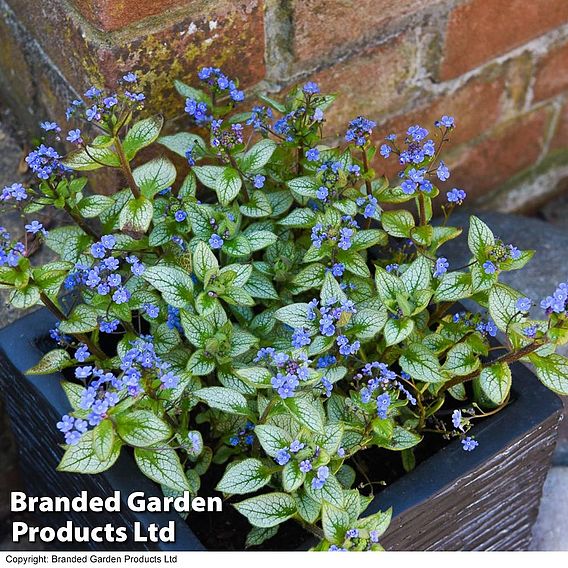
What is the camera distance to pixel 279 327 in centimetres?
138

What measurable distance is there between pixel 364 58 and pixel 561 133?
0.71m

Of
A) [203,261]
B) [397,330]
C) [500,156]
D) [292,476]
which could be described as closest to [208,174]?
[203,261]

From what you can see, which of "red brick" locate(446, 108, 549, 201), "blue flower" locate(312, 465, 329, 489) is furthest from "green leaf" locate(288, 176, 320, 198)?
"red brick" locate(446, 108, 549, 201)

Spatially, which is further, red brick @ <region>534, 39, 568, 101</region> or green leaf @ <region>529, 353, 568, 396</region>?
red brick @ <region>534, 39, 568, 101</region>

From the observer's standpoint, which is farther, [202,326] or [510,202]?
[510,202]

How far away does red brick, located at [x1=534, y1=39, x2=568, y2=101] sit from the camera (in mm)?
1967

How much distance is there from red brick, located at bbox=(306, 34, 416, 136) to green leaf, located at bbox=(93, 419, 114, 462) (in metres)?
0.78

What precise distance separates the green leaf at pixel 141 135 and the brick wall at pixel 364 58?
0.53ft

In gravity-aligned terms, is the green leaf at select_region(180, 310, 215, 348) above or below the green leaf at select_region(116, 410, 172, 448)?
above

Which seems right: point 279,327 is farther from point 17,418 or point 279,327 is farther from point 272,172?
point 17,418

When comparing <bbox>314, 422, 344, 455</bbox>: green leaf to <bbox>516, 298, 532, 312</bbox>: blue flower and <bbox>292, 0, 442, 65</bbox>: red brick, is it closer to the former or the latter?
<bbox>516, 298, 532, 312</bbox>: blue flower

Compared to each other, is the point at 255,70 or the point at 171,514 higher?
the point at 255,70

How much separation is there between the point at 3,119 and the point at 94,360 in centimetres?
76
